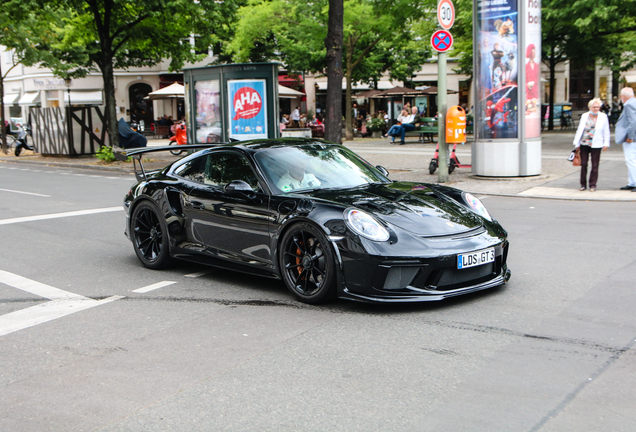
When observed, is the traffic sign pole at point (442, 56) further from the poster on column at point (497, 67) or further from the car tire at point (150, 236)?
the car tire at point (150, 236)

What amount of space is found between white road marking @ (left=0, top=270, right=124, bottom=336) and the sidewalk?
826cm

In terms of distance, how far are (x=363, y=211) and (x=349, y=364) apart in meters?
1.55

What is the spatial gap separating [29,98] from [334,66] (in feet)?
144

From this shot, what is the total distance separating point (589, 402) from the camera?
351cm

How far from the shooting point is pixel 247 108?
19.2 meters

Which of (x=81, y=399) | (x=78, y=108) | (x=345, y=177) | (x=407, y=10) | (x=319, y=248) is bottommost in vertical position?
(x=81, y=399)

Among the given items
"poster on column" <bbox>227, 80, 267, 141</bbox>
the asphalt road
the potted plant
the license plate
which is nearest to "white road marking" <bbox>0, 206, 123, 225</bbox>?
the asphalt road

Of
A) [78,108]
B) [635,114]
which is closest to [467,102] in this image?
[78,108]

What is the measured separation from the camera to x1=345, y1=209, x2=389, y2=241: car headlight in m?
5.19

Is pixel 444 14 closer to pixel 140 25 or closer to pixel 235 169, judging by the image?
pixel 235 169

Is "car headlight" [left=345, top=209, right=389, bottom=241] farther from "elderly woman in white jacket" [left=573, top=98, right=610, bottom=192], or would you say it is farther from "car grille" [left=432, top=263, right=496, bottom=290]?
"elderly woman in white jacket" [left=573, top=98, right=610, bottom=192]

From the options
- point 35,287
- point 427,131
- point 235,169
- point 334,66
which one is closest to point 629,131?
point 334,66

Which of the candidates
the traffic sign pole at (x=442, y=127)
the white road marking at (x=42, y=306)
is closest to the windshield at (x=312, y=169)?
the white road marking at (x=42, y=306)

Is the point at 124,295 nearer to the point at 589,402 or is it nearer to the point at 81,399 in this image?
the point at 81,399
